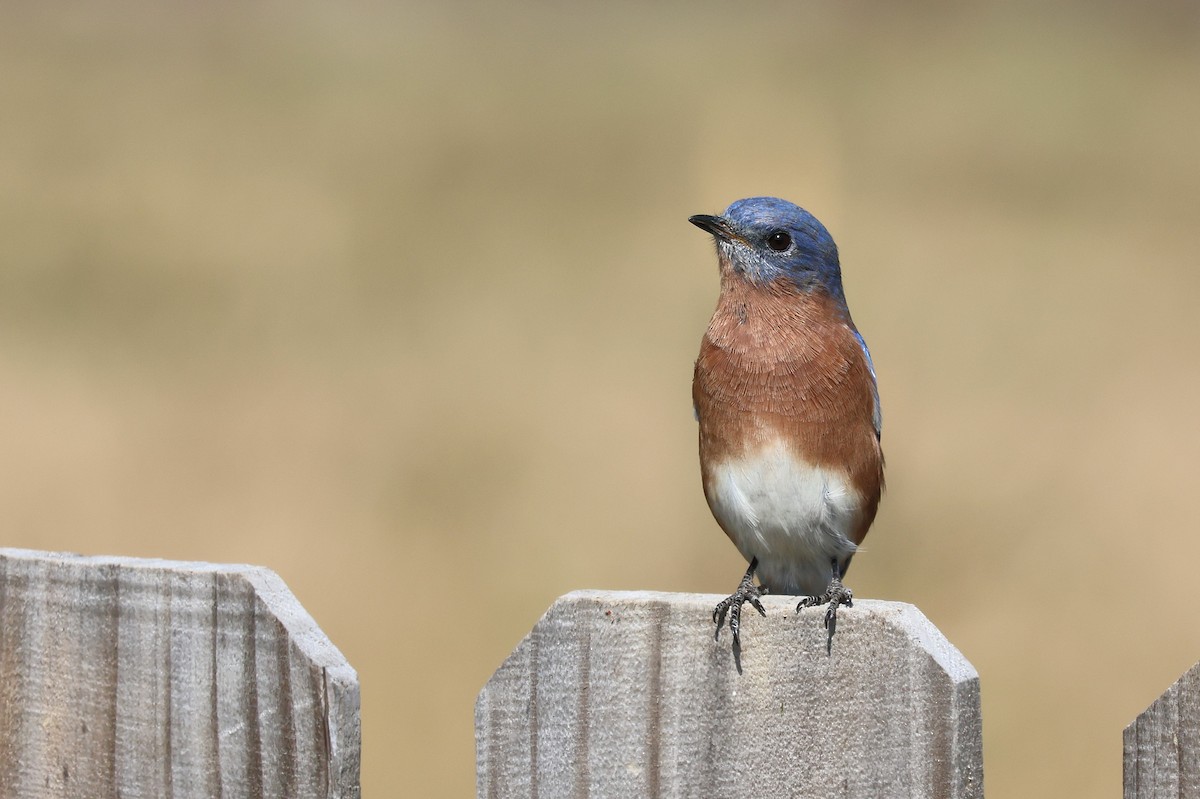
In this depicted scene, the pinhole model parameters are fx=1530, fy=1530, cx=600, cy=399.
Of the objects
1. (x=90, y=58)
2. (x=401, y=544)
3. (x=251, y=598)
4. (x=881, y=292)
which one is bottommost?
(x=251, y=598)

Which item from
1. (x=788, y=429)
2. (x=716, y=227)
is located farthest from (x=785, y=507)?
(x=716, y=227)

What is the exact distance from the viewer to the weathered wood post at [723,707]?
2125mm

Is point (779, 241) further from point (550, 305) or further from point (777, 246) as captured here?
point (550, 305)

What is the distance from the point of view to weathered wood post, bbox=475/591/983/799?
2.12 m

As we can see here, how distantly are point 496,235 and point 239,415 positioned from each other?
1.33 m

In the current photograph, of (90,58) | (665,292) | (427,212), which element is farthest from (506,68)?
(90,58)

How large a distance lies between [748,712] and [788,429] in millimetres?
1619

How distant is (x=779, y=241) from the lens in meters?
4.24

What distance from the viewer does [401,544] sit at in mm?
5922

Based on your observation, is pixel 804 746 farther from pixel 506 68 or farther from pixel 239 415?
pixel 506 68

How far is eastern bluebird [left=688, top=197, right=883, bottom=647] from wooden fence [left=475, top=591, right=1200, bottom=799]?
137 cm

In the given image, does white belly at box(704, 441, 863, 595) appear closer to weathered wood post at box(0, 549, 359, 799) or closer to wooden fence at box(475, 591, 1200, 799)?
wooden fence at box(475, 591, 1200, 799)

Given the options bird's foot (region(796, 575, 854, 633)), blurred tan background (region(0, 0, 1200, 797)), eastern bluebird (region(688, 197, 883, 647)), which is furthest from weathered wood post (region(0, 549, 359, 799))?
blurred tan background (region(0, 0, 1200, 797))

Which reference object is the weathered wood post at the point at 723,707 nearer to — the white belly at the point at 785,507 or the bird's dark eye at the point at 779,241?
the white belly at the point at 785,507
